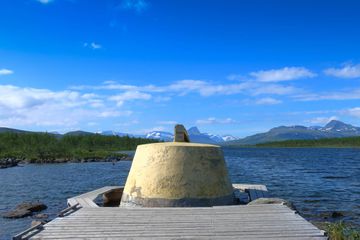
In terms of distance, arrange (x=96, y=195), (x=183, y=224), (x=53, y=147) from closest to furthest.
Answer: (x=183, y=224) < (x=96, y=195) < (x=53, y=147)

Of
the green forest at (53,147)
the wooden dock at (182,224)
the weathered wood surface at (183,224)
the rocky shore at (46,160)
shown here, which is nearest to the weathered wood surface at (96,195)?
the wooden dock at (182,224)

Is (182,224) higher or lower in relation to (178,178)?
lower

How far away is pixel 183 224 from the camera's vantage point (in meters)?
11.3

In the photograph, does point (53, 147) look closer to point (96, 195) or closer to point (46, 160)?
point (46, 160)

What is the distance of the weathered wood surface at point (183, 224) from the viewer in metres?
10.2

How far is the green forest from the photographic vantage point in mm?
83875

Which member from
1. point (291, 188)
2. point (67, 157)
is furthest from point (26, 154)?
point (291, 188)

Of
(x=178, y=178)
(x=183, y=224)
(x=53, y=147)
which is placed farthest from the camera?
(x=53, y=147)

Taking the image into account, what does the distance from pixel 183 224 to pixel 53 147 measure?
Result: 86.5 meters

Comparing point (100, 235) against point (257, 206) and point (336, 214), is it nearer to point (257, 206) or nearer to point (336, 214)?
point (257, 206)

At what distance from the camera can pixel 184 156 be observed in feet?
49.0

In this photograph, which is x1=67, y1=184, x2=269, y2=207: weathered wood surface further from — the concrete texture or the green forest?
the green forest

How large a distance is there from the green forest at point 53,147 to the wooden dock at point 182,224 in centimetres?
7006

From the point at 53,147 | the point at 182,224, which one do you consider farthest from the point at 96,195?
the point at 53,147
